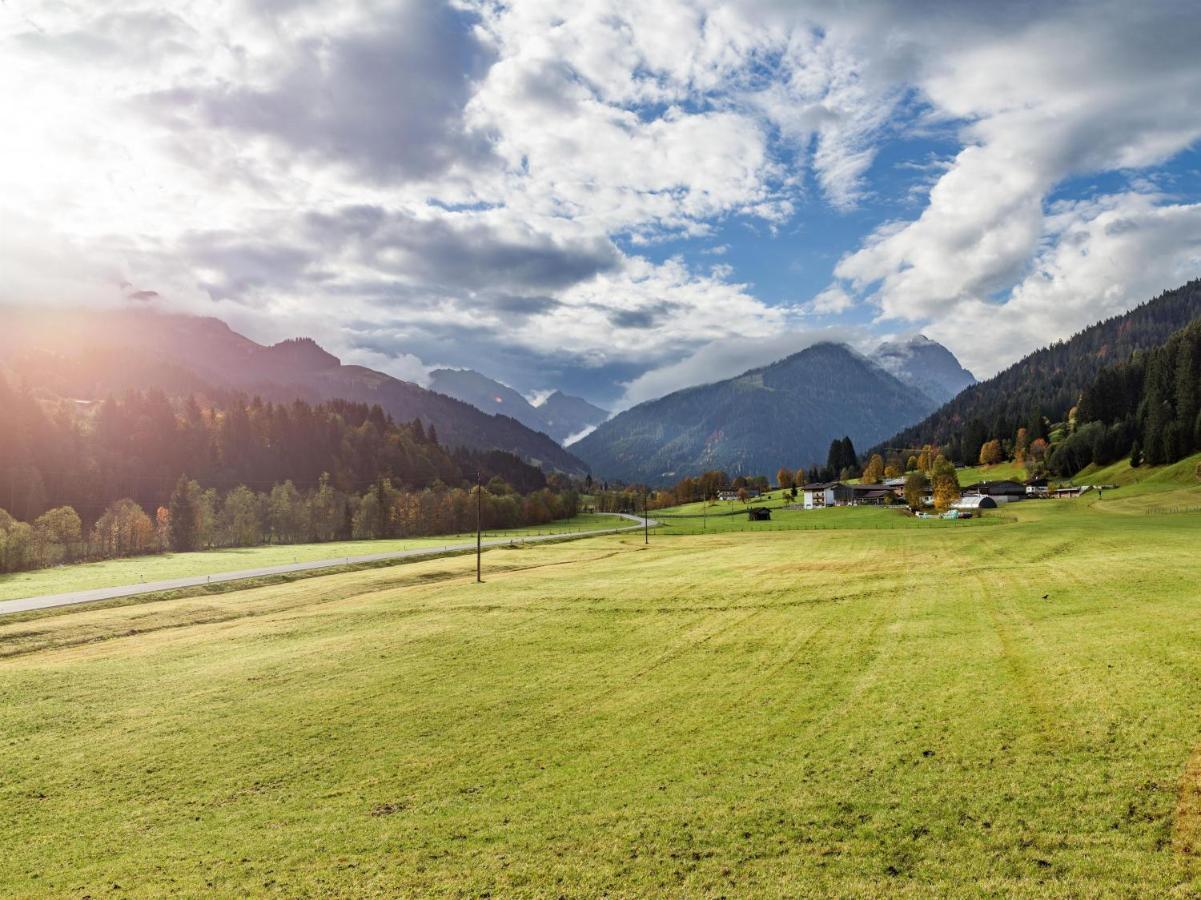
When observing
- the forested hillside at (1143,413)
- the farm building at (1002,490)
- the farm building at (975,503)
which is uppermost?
the forested hillside at (1143,413)

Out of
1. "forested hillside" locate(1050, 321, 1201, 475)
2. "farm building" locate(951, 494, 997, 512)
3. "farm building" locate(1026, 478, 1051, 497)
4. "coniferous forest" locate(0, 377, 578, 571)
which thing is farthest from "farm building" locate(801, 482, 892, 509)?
"coniferous forest" locate(0, 377, 578, 571)

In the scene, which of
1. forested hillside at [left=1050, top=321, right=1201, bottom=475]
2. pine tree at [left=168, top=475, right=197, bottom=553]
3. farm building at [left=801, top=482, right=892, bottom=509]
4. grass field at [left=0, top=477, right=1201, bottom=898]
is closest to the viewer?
grass field at [left=0, top=477, right=1201, bottom=898]

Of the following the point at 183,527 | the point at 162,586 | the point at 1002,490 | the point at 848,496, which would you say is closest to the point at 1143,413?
the point at 1002,490

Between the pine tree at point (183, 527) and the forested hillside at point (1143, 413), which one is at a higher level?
the forested hillside at point (1143, 413)

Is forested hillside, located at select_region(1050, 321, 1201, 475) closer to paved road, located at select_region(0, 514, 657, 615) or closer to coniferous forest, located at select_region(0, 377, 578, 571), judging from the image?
coniferous forest, located at select_region(0, 377, 578, 571)

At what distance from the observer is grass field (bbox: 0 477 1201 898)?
12.0 metres

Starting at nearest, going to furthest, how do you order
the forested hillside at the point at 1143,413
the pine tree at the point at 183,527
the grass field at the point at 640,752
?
the grass field at the point at 640,752, the pine tree at the point at 183,527, the forested hillside at the point at 1143,413

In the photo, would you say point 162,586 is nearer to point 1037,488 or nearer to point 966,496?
point 966,496

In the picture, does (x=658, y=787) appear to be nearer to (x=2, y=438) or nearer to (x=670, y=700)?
(x=670, y=700)

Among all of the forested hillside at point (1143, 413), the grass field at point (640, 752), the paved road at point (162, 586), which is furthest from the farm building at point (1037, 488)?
the paved road at point (162, 586)

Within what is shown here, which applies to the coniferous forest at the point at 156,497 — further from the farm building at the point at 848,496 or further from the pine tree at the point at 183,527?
the farm building at the point at 848,496

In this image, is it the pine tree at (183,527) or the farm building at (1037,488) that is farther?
the farm building at (1037,488)

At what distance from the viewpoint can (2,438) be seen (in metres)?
156

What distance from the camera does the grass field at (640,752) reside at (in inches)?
473
